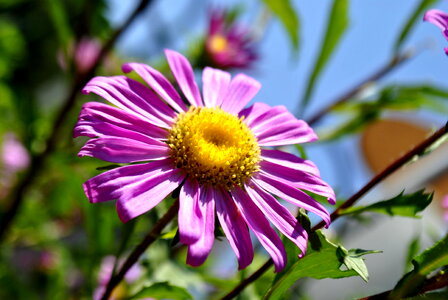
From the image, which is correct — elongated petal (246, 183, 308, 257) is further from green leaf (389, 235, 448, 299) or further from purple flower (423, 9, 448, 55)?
purple flower (423, 9, 448, 55)

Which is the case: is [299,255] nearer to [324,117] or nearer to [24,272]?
[324,117]

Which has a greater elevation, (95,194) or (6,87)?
(6,87)

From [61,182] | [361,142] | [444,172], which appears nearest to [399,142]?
[361,142]

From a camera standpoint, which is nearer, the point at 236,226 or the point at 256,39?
the point at 236,226

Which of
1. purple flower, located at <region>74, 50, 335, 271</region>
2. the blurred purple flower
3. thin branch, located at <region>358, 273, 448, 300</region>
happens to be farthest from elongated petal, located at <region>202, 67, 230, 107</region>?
the blurred purple flower

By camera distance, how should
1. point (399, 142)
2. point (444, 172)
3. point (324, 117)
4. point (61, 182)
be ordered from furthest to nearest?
point (399, 142), point (444, 172), point (61, 182), point (324, 117)

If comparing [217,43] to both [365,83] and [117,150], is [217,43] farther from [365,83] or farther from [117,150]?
[117,150]

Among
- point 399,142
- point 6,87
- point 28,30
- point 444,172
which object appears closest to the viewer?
point 6,87
